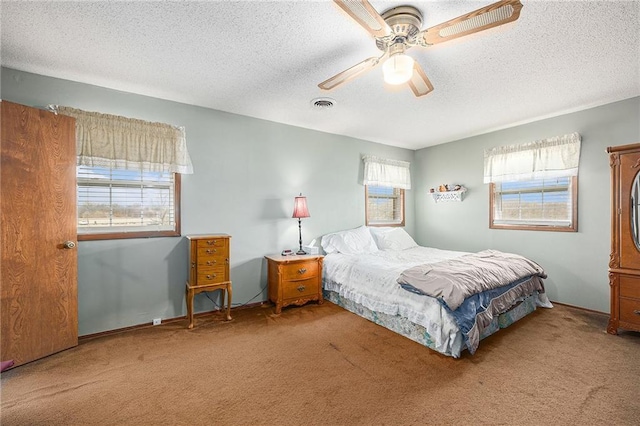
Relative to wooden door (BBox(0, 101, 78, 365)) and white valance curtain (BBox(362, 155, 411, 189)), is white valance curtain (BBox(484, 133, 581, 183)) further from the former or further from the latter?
→ wooden door (BBox(0, 101, 78, 365))

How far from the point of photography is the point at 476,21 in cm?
153

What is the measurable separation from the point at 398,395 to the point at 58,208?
309 cm

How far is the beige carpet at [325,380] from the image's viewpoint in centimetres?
171

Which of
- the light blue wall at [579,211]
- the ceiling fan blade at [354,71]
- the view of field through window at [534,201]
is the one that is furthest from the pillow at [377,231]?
the ceiling fan blade at [354,71]

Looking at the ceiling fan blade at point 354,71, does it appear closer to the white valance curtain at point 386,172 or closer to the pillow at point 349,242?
the pillow at point 349,242

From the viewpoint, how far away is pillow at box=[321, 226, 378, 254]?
4141mm

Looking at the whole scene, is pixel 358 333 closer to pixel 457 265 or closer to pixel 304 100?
pixel 457 265

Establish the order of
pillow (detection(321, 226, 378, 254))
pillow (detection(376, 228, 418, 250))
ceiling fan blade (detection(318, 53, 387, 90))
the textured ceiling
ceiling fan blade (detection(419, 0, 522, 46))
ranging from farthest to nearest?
1. pillow (detection(376, 228, 418, 250))
2. pillow (detection(321, 226, 378, 254))
3. ceiling fan blade (detection(318, 53, 387, 90))
4. the textured ceiling
5. ceiling fan blade (detection(419, 0, 522, 46))

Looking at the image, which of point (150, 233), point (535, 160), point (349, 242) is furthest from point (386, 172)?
point (150, 233)

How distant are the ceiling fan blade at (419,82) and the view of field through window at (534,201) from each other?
8.80 feet

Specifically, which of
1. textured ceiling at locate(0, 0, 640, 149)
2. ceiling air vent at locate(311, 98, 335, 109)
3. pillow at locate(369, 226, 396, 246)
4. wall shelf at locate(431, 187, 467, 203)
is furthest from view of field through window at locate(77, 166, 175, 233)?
wall shelf at locate(431, 187, 467, 203)

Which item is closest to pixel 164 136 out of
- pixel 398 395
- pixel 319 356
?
pixel 319 356

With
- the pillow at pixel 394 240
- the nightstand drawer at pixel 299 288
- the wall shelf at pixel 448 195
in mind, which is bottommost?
the nightstand drawer at pixel 299 288

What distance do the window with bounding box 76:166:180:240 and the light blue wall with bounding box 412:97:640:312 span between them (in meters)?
4.32
